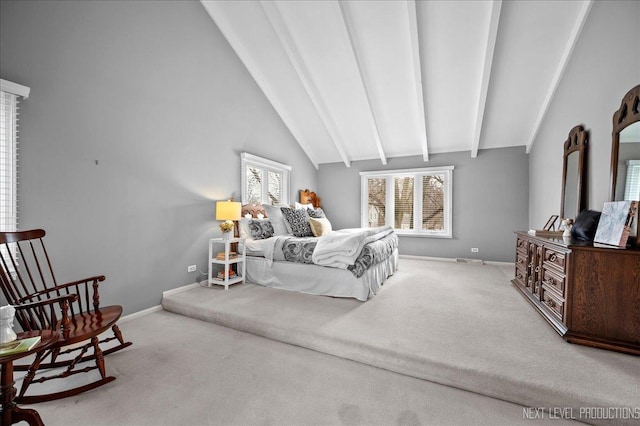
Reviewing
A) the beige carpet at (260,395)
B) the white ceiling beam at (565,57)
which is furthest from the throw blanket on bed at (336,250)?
the white ceiling beam at (565,57)

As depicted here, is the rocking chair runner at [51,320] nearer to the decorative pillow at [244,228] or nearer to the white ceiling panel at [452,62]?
the decorative pillow at [244,228]

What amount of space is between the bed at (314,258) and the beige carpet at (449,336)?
0.15 m

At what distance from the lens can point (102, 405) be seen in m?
1.56

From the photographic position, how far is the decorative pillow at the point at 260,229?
3.92m

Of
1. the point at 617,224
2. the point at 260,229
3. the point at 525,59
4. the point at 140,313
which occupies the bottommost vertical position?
the point at 140,313

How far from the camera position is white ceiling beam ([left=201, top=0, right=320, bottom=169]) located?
3.74 metres

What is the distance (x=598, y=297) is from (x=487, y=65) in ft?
9.90

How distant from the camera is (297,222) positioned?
400cm

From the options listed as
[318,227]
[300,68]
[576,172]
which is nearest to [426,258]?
[318,227]

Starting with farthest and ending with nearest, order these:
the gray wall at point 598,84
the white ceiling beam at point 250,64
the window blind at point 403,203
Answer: the window blind at point 403,203
the white ceiling beam at point 250,64
the gray wall at point 598,84

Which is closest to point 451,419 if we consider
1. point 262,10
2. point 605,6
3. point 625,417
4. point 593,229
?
point 625,417

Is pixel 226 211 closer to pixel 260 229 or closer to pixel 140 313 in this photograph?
pixel 260 229

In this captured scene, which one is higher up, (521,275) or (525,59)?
(525,59)

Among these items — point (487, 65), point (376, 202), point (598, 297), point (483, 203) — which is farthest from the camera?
point (376, 202)
